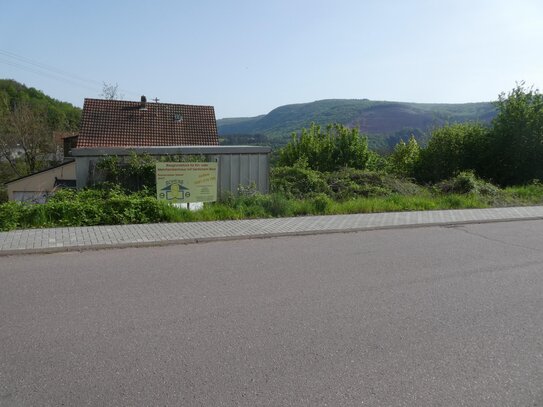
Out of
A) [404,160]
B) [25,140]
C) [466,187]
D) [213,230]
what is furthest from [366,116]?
[213,230]

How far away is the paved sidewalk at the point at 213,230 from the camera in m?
7.96

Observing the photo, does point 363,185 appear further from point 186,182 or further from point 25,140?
point 25,140

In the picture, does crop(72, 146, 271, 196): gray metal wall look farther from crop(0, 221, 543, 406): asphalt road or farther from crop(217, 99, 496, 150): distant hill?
crop(217, 99, 496, 150): distant hill

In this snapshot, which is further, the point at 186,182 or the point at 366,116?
the point at 366,116

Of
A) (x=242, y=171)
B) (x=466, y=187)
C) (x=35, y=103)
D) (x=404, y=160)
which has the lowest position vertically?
(x=466, y=187)

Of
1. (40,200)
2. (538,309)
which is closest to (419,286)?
(538,309)

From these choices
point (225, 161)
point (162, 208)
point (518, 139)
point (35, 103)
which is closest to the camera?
point (162, 208)

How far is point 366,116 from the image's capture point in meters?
136

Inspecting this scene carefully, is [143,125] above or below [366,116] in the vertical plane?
below

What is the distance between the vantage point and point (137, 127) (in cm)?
3500

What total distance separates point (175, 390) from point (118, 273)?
3439mm

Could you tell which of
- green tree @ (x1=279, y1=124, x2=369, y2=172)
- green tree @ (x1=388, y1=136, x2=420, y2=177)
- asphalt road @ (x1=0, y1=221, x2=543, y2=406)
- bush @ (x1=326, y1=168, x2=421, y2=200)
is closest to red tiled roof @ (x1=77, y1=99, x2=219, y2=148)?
green tree @ (x1=279, y1=124, x2=369, y2=172)

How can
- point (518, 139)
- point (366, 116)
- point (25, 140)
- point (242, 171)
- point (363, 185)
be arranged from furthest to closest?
point (366, 116), point (25, 140), point (518, 139), point (363, 185), point (242, 171)

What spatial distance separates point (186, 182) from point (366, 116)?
13060 cm
